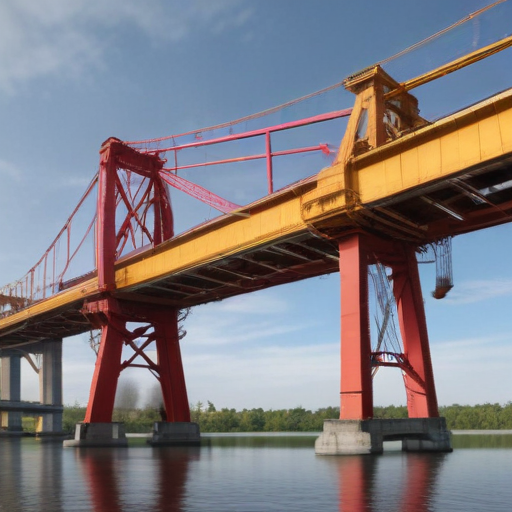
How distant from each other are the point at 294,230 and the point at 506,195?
9.84 meters

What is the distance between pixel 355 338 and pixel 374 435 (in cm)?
417

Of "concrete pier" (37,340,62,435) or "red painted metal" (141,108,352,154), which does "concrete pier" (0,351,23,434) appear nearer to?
"concrete pier" (37,340,62,435)

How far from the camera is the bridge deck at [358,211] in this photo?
25.1m

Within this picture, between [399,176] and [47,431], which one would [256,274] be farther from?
[47,431]

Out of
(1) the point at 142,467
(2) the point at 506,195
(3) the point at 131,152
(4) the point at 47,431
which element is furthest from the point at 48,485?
(4) the point at 47,431

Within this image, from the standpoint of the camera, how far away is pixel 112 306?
4956 centimetres

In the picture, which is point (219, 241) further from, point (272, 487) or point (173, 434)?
point (272, 487)

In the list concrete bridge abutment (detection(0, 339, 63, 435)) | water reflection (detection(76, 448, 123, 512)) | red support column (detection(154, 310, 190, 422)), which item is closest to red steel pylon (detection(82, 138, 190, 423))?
red support column (detection(154, 310, 190, 422))

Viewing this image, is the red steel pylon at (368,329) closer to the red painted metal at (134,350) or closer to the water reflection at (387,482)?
the water reflection at (387,482)

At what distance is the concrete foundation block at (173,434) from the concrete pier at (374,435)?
2412 cm

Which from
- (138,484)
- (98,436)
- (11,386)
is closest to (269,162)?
(138,484)

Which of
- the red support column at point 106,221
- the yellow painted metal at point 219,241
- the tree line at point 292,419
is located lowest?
the tree line at point 292,419

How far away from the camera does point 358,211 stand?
96.1 ft

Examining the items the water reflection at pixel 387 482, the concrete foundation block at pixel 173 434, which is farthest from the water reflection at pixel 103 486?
the concrete foundation block at pixel 173 434
